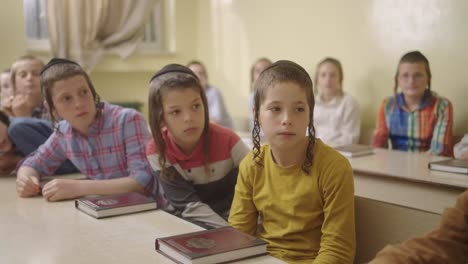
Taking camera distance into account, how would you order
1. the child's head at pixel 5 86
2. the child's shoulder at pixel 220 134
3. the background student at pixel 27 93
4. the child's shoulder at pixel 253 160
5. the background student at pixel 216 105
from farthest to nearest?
the background student at pixel 216 105
the child's head at pixel 5 86
the background student at pixel 27 93
the child's shoulder at pixel 220 134
the child's shoulder at pixel 253 160

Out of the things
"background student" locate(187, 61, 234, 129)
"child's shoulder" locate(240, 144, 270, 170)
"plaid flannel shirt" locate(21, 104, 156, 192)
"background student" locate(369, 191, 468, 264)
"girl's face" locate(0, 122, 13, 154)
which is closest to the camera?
"background student" locate(369, 191, 468, 264)

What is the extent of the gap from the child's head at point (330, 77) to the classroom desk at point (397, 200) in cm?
187

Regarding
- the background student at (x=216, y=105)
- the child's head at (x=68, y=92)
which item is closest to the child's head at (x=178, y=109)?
the child's head at (x=68, y=92)

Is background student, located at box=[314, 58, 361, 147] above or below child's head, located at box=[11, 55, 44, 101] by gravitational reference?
below

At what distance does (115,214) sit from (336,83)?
9.11 ft

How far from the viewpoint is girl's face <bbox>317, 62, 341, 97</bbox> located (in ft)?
13.2

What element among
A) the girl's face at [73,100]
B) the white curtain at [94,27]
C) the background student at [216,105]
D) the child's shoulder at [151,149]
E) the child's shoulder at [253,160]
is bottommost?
the background student at [216,105]

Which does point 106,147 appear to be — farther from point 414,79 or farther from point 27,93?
point 414,79

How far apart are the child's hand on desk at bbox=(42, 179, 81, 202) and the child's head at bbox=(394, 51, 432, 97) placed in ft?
7.58

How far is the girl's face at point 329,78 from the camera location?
158 inches

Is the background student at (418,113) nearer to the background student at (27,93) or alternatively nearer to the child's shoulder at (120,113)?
the child's shoulder at (120,113)

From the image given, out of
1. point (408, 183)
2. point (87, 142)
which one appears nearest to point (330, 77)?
point (408, 183)

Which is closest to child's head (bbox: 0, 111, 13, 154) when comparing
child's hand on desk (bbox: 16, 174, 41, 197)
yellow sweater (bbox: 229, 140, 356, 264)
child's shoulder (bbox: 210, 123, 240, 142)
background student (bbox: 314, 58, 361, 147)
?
child's hand on desk (bbox: 16, 174, 41, 197)

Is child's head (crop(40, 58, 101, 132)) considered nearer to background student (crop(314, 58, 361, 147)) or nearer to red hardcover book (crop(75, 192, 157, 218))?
red hardcover book (crop(75, 192, 157, 218))
